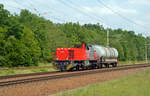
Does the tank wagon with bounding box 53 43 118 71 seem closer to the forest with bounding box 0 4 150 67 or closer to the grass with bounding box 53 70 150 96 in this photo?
the forest with bounding box 0 4 150 67

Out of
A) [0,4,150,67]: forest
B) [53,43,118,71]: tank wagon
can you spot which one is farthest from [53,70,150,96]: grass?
[0,4,150,67]: forest

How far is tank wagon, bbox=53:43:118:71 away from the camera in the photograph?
28125mm

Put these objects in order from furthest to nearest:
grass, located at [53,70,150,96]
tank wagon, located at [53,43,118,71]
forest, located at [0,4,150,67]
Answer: forest, located at [0,4,150,67] → tank wagon, located at [53,43,118,71] → grass, located at [53,70,150,96]

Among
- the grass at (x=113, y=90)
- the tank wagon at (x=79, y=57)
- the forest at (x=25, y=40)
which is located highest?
the forest at (x=25, y=40)

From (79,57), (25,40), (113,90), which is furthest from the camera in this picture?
(25,40)

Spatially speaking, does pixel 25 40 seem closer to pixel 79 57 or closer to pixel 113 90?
pixel 79 57

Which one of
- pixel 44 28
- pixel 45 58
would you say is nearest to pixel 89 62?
pixel 45 58

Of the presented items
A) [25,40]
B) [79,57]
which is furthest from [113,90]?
[25,40]

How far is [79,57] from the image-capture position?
29359 millimetres

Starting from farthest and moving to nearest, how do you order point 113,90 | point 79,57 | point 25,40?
point 25,40 → point 79,57 → point 113,90

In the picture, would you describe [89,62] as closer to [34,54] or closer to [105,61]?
[105,61]

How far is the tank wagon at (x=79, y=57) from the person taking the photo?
28125 mm

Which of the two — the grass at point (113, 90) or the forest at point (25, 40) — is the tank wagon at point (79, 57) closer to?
the forest at point (25, 40)

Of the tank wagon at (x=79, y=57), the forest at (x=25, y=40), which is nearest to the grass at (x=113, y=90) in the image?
the tank wagon at (x=79, y=57)
